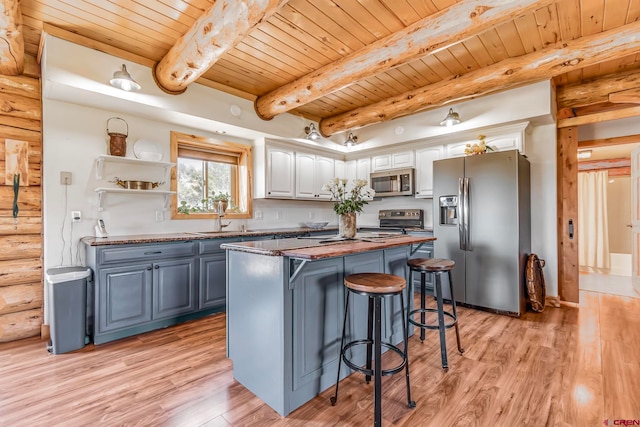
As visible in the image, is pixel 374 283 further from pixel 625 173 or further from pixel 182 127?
pixel 625 173

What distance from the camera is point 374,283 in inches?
68.9

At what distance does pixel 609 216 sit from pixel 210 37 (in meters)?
7.24

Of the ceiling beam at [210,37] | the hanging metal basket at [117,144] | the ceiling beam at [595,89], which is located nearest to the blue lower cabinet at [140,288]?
the hanging metal basket at [117,144]

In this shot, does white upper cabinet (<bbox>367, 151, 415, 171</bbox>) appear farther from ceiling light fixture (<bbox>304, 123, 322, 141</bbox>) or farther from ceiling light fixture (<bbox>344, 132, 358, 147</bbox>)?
Result: ceiling light fixture (<bbox>304, 123, 322, 141</bbox>)

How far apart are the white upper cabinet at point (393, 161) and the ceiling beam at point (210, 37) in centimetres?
311

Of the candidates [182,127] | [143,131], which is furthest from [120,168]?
[182,127]

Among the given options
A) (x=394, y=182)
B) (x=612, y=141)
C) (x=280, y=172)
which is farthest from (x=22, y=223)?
(x=612, y=141)

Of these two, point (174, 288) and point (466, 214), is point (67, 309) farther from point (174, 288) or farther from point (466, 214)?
point (466, 214)

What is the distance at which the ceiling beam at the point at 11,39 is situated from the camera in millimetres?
1913

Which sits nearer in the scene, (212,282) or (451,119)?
(212,282)

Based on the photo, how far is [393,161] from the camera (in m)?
4.86

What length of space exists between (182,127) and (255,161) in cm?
104

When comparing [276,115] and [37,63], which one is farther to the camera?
[276,115]

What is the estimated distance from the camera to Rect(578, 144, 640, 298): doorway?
540cm
